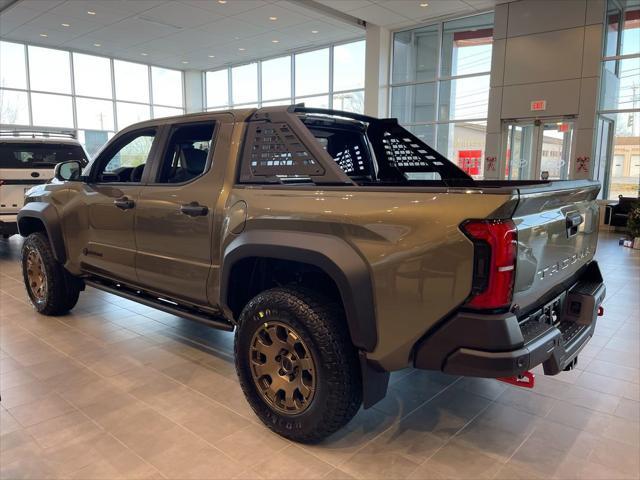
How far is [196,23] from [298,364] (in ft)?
45.4

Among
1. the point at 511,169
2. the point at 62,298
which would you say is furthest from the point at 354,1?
the point at 62,298

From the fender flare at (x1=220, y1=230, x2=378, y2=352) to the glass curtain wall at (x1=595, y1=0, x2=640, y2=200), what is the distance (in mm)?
11813

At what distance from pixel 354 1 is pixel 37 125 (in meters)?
12.0

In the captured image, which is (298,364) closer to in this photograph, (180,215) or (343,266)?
(343,266)

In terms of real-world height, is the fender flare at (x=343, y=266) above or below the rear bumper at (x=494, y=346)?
above

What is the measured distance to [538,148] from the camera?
1244 cm

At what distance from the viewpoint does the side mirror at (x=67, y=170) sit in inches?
157

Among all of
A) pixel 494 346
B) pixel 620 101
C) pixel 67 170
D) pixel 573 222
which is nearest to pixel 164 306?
pixel 67 170

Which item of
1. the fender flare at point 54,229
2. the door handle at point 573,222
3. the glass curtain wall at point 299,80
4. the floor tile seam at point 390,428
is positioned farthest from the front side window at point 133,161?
the glass curtain wall at point 299,80

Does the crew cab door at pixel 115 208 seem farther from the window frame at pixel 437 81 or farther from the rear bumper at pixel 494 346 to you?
the window frame at pixel 437 81

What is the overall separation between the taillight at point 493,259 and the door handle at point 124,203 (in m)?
2.32

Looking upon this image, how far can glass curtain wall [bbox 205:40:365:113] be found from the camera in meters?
16.6

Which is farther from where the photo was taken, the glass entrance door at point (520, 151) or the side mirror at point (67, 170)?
the glass entrance door at point (520, 151)

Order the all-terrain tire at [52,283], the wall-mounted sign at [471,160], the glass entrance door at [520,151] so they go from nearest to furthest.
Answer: the all-terrain tire at [52,283] → the glass entrance door at [520,151] → the wall-mounted sign at [471,160]
